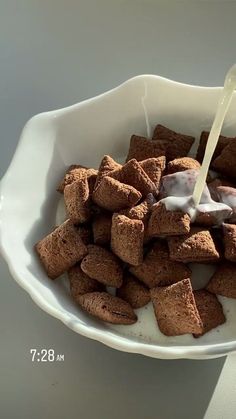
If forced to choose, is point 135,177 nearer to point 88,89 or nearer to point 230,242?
Answer: point 230,242

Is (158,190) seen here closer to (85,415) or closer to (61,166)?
(61,166)

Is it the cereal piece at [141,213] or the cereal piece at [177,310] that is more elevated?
the cereal piece at [141,213]

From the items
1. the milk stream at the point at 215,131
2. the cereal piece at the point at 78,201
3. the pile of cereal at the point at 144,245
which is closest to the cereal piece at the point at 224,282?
the pile of cereal at the point at 144,245

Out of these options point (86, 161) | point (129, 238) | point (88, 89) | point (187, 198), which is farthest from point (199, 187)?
point (88, 89)

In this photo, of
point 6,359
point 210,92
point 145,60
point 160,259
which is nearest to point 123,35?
point 145,60

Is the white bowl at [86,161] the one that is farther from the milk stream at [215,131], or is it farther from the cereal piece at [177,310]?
the milk stream at [215,131]

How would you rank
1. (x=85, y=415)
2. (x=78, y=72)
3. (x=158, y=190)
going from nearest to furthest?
1. (x=85, y=415)
2. (x=158, y=190)
3. (x=78, y=72)

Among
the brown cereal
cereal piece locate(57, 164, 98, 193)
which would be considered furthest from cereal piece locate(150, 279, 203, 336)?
cereal piece locate(57, 164, 98, 193)
